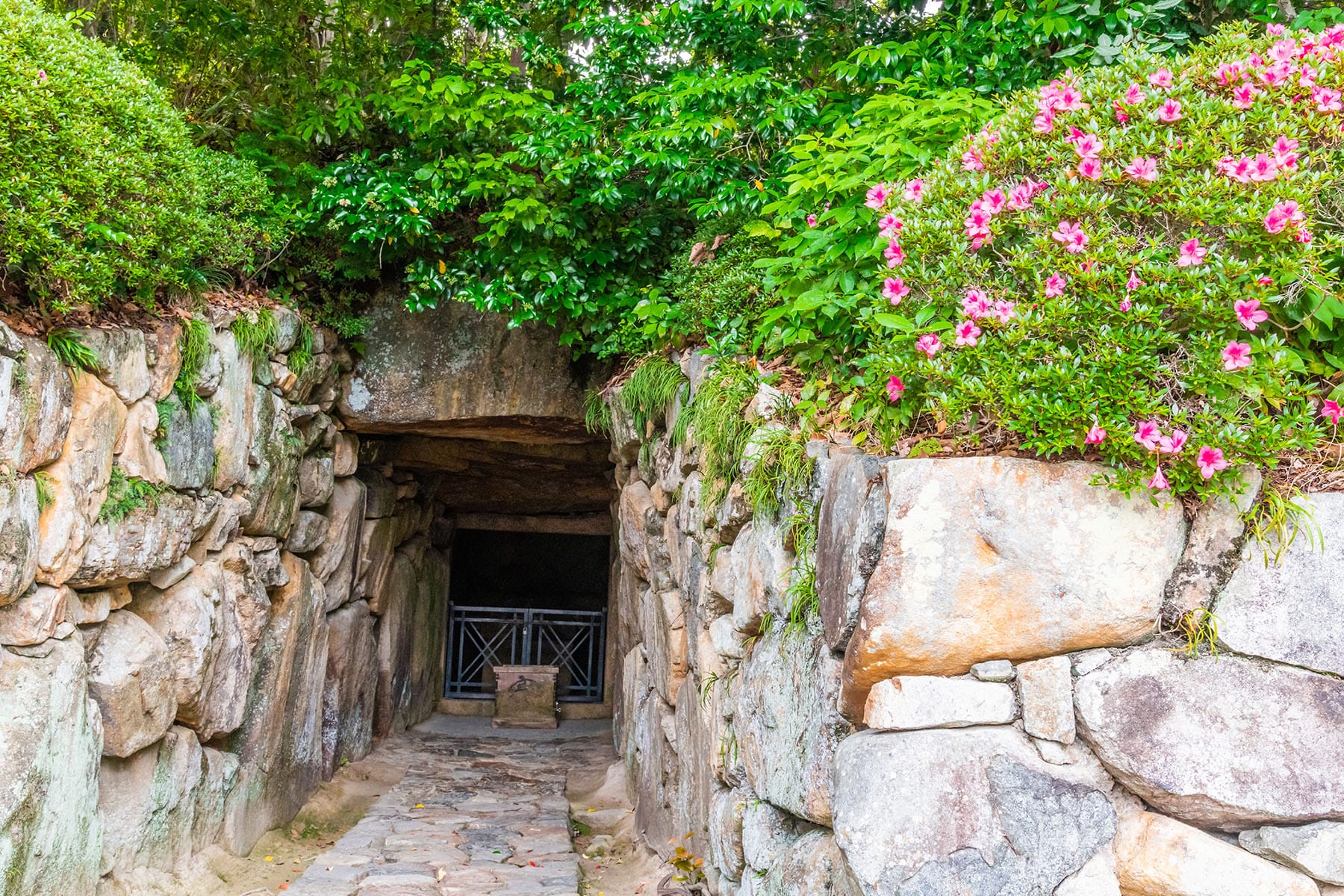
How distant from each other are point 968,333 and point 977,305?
2.4 inches

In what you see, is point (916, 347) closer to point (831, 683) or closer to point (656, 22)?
point (831, 683)

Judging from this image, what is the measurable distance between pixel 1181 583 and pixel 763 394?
4.51 feet

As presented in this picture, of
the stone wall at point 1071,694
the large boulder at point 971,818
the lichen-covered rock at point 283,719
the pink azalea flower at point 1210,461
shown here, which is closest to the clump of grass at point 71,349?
the lichen-covered rock at point 283,719

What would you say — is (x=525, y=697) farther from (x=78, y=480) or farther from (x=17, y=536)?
(x=17, y=536)

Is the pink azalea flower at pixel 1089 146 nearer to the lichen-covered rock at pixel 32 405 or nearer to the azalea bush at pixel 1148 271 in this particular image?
the azalea bush at pixel 1148 271

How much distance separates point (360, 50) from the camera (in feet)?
17.2

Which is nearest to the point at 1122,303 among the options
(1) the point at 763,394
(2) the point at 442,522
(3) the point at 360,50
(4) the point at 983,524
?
(4) the point at 983,524

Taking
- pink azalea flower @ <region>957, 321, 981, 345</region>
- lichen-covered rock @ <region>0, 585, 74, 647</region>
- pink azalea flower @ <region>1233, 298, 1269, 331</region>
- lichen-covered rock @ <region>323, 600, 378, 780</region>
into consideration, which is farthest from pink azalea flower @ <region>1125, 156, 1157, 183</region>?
lichen-covered rock @ <region>323, 600, 378, 780</region>

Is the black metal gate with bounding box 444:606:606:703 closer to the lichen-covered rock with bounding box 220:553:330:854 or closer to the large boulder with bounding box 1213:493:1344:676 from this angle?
the lichen-covered rock with bounding box 220:553:330:854

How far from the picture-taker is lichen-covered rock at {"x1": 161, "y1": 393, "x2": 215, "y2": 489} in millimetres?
3576

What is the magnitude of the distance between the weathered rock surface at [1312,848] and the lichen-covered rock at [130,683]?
11.3ft

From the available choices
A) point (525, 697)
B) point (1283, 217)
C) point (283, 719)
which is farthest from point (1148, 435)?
point (525, 697)

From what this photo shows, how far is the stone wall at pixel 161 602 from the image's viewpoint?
2.83m

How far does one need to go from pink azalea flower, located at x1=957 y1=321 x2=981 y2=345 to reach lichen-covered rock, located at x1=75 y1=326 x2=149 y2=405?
284 cm
